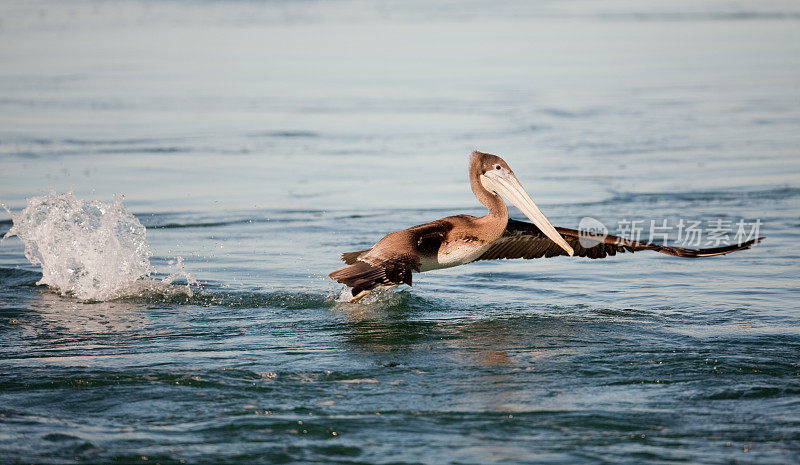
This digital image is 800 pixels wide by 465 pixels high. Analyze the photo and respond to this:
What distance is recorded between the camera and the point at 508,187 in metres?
7.48

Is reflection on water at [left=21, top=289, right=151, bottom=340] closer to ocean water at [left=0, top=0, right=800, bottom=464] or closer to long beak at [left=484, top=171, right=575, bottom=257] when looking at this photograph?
ocean water at [left=0, top=0, right=800, bottom=464]

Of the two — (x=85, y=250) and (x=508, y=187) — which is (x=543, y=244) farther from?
(x=85, y=250)

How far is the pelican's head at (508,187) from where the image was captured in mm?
7410

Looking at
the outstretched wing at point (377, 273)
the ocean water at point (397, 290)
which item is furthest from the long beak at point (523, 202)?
the outstretched wing at point (377, 273)

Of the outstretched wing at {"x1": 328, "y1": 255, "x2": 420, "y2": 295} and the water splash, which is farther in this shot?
the water splash

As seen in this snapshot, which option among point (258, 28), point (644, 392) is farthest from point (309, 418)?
point (258, 28)

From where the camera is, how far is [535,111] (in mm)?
17953

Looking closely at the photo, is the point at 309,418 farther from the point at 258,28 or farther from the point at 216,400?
the point at 258,28

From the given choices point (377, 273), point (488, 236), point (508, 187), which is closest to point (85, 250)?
point (377, 273)

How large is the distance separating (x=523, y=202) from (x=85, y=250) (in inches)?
141

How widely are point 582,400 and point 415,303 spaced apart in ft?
8.72

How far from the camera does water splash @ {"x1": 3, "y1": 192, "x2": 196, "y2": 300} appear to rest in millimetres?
8188

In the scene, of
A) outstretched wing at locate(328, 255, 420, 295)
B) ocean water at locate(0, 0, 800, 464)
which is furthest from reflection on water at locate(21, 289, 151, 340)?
outstretched wing at locate(328, 255, 420, 295)

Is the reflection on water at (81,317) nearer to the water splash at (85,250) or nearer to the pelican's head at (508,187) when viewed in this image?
the water splash at (85,250)
